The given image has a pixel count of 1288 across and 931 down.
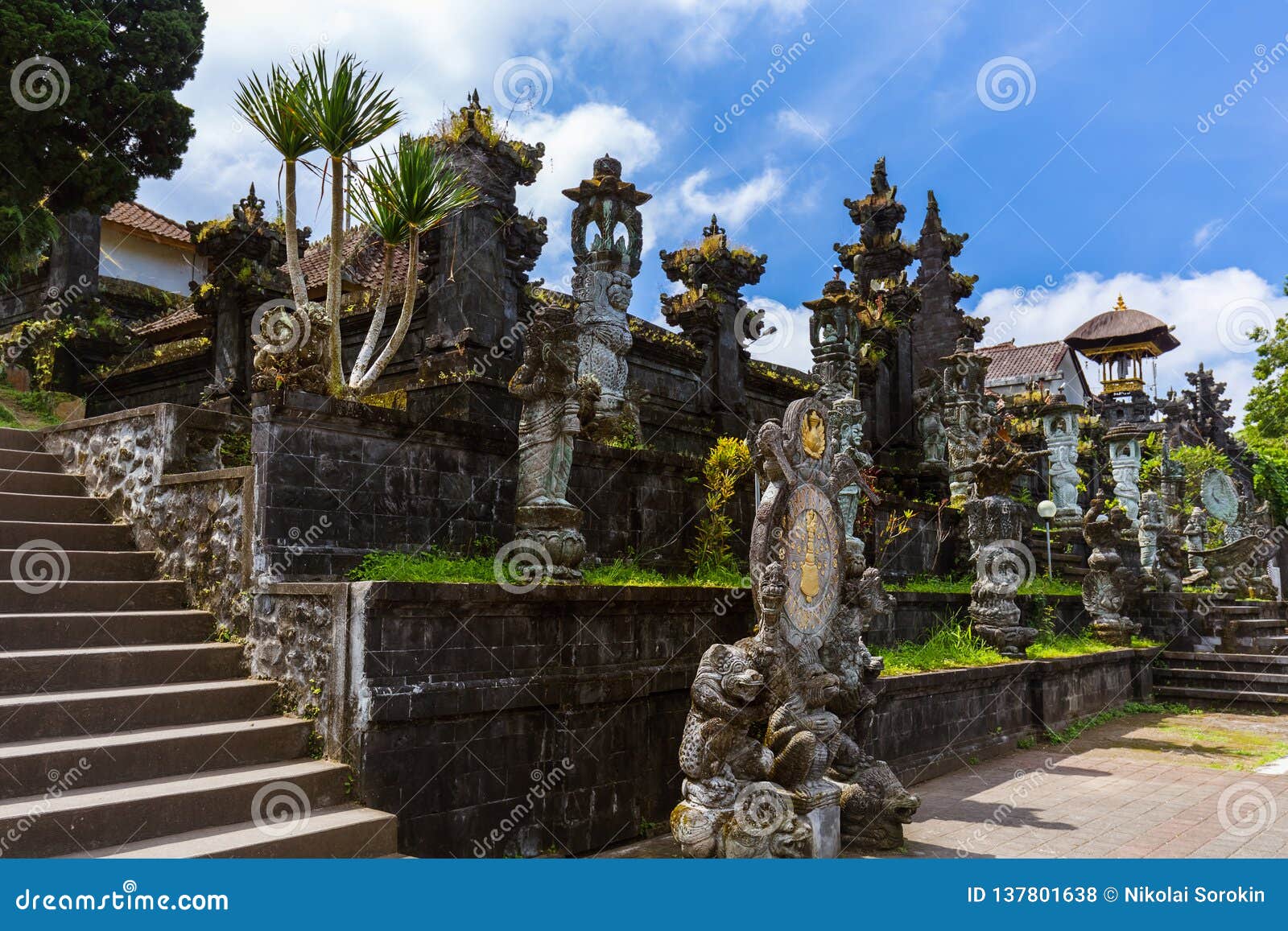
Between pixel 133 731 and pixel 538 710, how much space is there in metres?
2.54

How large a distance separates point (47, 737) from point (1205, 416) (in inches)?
1380

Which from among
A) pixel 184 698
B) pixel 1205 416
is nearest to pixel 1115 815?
pixel 184 698

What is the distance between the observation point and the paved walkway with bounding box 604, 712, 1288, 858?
251 inches

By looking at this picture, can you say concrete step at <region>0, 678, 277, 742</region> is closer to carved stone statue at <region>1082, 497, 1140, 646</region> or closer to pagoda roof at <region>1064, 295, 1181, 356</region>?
carved stone statue at <region>1082, 497, 1140, 646</region>

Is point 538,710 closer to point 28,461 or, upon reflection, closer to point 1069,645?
Answer: point 28,461

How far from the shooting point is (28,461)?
830 centimetres

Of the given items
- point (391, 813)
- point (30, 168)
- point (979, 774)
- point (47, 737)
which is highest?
point (30, 168)

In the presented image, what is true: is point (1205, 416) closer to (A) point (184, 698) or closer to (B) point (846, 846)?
(B) point (846, 846)

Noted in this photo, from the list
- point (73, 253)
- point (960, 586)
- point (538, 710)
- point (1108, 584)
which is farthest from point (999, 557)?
point (73, 253)

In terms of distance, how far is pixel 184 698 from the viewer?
5.74m

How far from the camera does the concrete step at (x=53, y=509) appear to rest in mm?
7371

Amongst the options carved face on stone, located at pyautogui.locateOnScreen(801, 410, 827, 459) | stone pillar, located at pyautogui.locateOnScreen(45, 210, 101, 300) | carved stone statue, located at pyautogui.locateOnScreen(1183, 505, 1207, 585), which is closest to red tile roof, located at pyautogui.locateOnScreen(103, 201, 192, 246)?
stone pillar, located at pyautogui.locateOnScreen(45, 210, 101, 300)

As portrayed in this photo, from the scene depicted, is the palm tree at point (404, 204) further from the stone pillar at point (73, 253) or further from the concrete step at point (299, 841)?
the stone pillar at point (73, 253)

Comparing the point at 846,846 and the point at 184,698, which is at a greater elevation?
the point at 184,698
